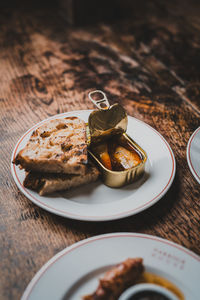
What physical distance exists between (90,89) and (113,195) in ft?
2.79

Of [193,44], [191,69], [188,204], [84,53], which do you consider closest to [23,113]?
[84,53]

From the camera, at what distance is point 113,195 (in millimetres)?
1002

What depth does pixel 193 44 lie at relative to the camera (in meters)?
2.13

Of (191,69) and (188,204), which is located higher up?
(191,69)

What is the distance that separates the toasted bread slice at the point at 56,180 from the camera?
95 cm

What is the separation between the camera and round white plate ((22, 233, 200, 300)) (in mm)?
722

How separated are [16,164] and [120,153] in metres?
0.40

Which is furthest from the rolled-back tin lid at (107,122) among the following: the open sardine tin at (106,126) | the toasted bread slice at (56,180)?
the toasted bread slice at (56,180)

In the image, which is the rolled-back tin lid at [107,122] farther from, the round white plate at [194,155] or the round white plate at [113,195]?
the round white plate at [194,155]

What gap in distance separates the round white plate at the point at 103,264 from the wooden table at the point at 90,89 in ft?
0.28

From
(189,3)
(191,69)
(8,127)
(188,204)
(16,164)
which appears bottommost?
(8,127)

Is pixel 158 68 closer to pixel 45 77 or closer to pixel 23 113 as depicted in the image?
pixel 45 77

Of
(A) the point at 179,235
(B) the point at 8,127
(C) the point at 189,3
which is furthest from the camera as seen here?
(C) the point at 189,3

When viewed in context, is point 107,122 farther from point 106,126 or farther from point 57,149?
point 57,149
